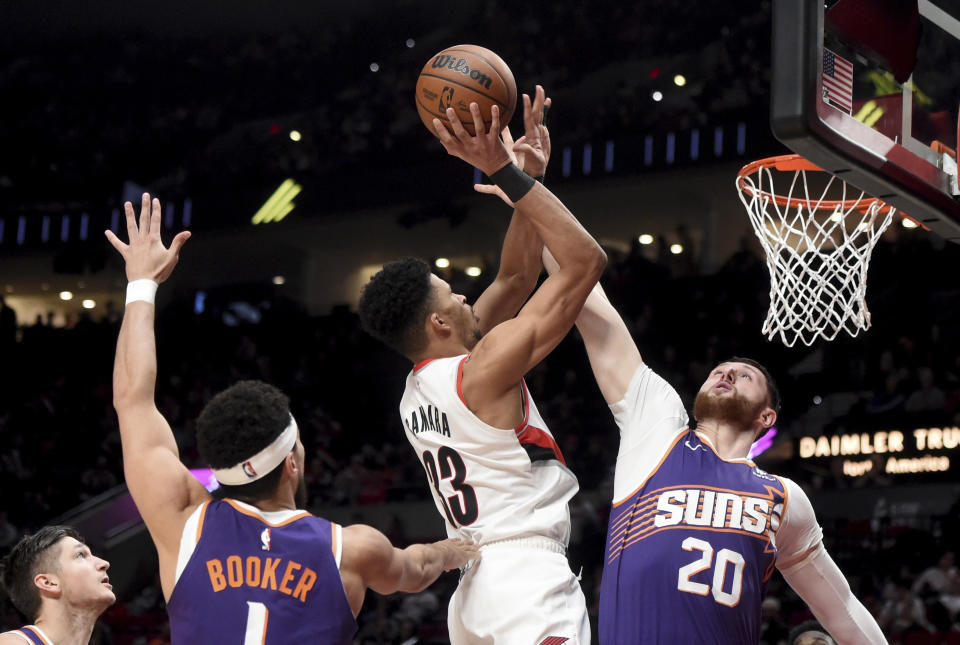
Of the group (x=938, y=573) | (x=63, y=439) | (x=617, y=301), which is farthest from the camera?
(x=63, y=439)

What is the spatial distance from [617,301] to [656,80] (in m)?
3.59

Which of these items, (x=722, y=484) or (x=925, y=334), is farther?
(x=925, y=334)

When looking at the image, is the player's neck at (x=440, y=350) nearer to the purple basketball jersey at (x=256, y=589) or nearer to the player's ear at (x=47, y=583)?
the purple basketball jersey at (x=256, y=589)

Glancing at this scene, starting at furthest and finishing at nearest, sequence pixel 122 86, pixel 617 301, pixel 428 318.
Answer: pixel 122 86 < pixel 617 301 < pixel 428 318

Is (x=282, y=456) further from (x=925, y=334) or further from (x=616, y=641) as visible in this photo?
(x=925, y=334)

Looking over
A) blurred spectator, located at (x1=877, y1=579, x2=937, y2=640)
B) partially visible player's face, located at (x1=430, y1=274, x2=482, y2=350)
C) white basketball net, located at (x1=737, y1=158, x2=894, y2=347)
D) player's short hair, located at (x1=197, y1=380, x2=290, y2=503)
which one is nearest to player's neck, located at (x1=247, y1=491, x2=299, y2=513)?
player's short hair, located at (x1=197, y1=380, x2=290, y2=503)

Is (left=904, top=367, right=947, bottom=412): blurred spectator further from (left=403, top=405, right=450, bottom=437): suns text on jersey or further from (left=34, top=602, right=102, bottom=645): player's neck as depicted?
(left=34, top=602, right=102, bottom=645): player's neck

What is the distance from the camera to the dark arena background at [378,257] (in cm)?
1079

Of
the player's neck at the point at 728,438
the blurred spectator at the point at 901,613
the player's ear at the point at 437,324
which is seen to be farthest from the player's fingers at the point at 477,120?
the blurred spectator at the point at 901,613

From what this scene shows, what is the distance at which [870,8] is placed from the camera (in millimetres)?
3740

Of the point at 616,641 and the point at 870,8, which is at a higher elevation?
the point at 870,8

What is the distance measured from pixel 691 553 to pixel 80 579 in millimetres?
2073

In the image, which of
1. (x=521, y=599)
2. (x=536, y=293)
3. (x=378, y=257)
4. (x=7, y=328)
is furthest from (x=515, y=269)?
(x=7, y=328)

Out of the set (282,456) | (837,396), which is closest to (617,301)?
(837,396)
